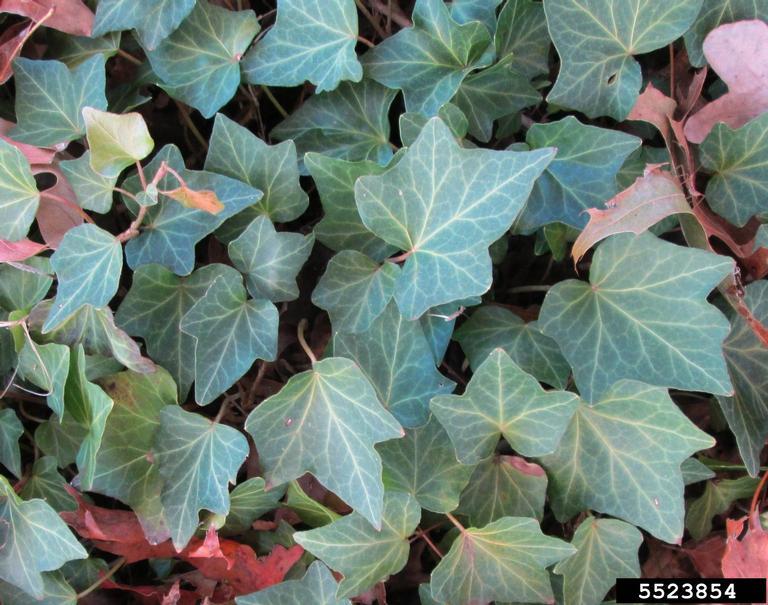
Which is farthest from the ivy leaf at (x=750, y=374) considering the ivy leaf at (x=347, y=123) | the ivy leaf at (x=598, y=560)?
the ivy leaf at (x=347, y=123)

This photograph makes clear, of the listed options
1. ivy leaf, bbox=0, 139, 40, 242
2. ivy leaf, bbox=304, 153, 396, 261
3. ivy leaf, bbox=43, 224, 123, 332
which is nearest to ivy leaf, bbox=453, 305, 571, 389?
ivy leaf, bbox=304, 153, 396, 261

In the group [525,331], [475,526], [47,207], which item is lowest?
[475,526]

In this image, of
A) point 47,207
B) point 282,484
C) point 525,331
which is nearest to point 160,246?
point 47,207

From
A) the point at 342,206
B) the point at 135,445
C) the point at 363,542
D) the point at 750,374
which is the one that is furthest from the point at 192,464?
the point at 750,374

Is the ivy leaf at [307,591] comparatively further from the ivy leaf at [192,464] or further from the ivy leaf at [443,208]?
the ivy leaf at [443,208]

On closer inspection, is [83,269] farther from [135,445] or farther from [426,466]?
[426,466]

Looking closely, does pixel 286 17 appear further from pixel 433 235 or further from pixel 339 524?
pixel 339 524
